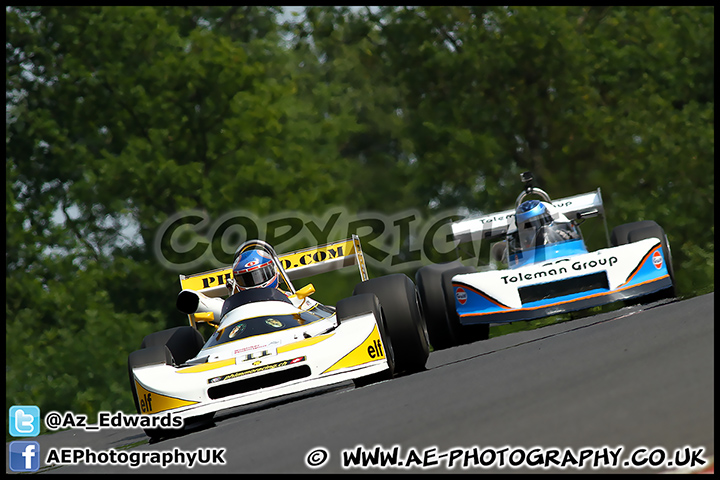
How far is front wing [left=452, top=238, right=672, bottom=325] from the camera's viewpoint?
34.1 feet

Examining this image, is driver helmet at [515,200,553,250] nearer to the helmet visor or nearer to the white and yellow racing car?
the white and yellow racing car

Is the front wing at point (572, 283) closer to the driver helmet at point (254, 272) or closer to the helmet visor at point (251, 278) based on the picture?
the driver helmet at point (254, 272)

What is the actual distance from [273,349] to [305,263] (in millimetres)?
3442

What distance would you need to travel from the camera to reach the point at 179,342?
33.6ft

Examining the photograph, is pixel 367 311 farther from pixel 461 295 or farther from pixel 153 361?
pixel 461 295

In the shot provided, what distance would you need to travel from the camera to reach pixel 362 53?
116 feet

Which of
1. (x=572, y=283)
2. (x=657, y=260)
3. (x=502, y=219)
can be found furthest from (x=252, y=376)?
(x=502, y=219)

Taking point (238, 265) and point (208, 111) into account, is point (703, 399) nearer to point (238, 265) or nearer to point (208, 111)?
point (238, 265)

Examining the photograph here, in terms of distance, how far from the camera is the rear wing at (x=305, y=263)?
37.3 feet

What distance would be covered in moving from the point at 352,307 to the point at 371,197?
24577mm

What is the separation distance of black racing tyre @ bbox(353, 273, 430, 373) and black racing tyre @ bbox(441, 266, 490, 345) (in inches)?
76.6

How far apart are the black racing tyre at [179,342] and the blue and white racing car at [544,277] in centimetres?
274

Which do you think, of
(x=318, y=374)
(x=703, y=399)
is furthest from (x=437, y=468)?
(x=318, y=374)

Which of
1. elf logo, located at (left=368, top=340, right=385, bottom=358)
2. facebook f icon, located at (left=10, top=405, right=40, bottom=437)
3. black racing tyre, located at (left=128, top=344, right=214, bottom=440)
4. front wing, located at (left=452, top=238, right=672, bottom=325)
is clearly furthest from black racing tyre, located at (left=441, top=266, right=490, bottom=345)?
facebook f icon, located at (left=10, top=405, right=40, bottom=437)
